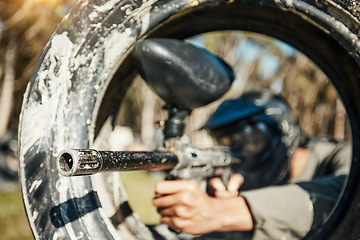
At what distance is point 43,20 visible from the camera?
20.9 ft

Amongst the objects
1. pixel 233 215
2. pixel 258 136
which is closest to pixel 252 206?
pixel 233 215

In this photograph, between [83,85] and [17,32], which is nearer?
[83,85]

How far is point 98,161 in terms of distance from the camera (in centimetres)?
57

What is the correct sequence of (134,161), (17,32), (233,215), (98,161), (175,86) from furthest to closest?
(17,32)
(233,215)
(175,86)
(134,161)
(98,161)

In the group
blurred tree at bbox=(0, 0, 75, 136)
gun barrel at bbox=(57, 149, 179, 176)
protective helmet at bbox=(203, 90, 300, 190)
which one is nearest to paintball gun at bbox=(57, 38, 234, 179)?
gun barrel at bbox=(57, 149, 179, 176)

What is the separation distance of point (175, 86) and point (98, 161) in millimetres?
392

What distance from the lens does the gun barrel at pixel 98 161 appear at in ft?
1.75

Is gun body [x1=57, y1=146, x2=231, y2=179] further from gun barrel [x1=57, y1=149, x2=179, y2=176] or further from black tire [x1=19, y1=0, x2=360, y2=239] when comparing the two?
black tire [x1=19, y1=0, x2=360, y2=239]

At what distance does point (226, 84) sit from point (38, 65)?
526 millimetres

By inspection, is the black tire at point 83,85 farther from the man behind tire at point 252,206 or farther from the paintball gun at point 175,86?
the man behind tire at point 252,206

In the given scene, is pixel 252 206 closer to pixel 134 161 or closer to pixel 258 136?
pixel 134 161

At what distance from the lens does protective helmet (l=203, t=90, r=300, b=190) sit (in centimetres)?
187

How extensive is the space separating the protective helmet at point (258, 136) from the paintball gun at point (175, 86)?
82 cm

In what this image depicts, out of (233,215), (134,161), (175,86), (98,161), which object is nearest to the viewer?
(98,161)
